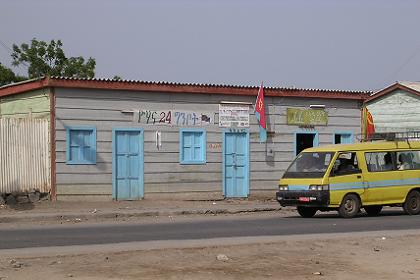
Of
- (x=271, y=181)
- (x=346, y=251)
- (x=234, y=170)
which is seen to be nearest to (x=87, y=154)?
(x=234, y=170)

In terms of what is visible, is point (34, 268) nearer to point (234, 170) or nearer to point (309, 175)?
point (309, 175)

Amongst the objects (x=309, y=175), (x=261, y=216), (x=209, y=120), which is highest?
(x=209, y=120)

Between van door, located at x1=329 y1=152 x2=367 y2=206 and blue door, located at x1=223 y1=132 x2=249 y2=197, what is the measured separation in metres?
5.96

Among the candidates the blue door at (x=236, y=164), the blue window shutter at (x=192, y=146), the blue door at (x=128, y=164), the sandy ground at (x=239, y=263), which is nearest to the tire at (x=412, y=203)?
the blue door at (x=236, y=164)

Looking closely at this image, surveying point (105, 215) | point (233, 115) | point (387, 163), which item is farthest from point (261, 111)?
point (105, 215)

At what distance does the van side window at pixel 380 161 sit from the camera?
720 inches

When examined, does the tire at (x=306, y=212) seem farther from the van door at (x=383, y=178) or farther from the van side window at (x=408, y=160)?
the van side window at (x=408, y=160)

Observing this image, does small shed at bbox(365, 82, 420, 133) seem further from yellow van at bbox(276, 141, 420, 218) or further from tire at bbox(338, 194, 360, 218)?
tire at bbox(338, 194, 360, 218)

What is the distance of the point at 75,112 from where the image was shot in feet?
67.6

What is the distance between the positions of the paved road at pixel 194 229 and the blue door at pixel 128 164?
184 inches

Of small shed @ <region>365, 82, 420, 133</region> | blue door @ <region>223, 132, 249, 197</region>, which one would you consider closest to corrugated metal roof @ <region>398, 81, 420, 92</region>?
small shed @ <region>365, 82, 420, 133</region>

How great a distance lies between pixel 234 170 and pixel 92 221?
7.00 meters

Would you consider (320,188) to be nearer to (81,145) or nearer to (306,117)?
(81,145)

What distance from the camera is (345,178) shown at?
1772 centimetres
